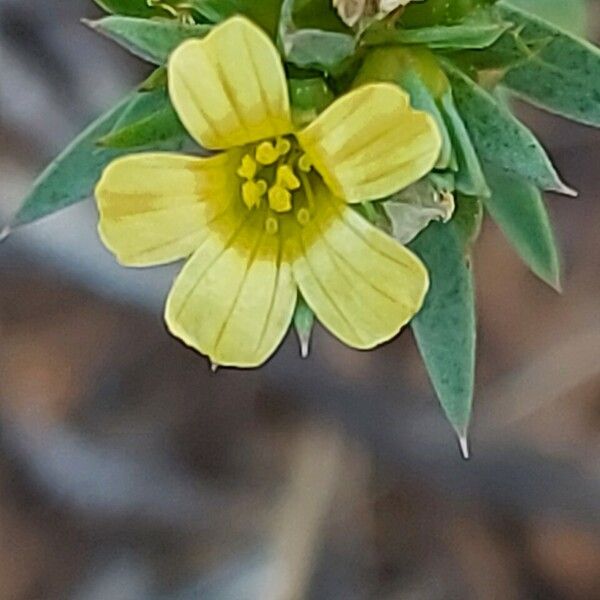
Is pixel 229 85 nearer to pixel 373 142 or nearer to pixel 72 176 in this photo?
pixel 373 142

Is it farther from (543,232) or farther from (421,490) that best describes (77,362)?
(543,232)

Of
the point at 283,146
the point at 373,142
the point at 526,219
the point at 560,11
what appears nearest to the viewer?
the point at 373,142

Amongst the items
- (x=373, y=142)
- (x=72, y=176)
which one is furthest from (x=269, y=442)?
(x=373, y=142)

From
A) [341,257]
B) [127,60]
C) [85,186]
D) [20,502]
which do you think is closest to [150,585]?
[20,502]

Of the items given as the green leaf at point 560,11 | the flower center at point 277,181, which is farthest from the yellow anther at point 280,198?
the green leaf at point 560,11

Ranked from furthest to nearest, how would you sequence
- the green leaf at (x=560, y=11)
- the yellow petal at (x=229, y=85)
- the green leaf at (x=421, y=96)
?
the green leaf at (x=560, y=11)
the green leaf at (x=421, y=96)
the yellow petal at (x=229, y=85)

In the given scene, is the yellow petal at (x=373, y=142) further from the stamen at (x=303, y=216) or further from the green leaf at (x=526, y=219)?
the green leaf at (x=526, y=219)
